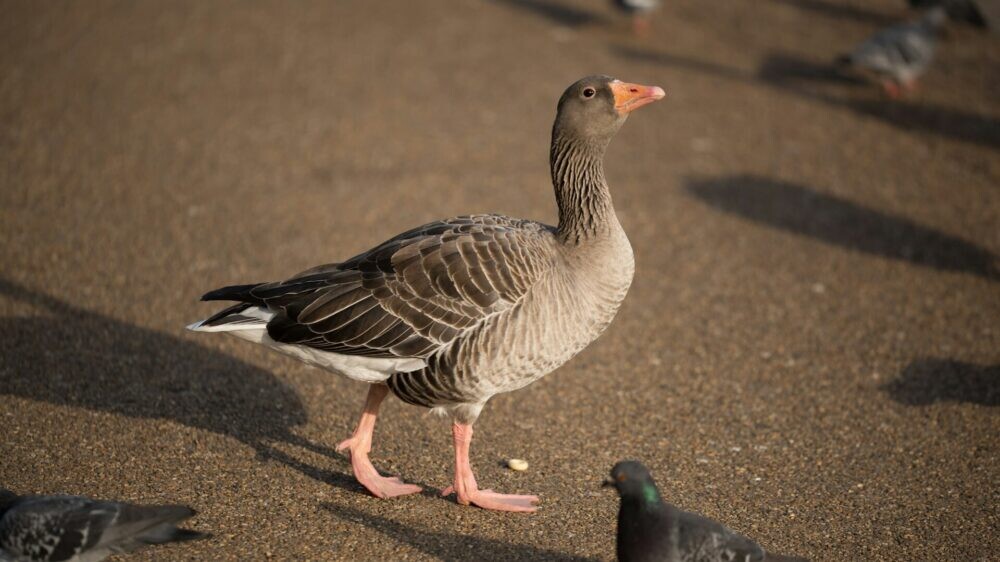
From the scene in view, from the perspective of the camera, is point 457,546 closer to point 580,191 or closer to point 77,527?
point 77,527

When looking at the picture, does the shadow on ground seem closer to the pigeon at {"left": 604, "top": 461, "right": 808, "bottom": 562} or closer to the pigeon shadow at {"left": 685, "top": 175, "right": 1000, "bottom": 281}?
the pigeon shadow at {"left": 685, "top": 175, "right": 1000, "bottom": 281}

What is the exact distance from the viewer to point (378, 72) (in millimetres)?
13047

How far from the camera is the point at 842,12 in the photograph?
1672cm

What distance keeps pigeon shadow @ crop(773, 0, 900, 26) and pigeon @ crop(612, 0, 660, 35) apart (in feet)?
11.3

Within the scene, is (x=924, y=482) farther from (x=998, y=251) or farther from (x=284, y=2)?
(x=284, y=2)

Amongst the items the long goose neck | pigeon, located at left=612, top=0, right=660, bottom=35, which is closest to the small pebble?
the long goose neck

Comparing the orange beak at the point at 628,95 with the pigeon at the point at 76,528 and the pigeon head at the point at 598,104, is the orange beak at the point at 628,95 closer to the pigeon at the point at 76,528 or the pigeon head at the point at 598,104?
the pigeon head at the point at 598,104

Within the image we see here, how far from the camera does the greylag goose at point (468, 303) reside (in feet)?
17.0

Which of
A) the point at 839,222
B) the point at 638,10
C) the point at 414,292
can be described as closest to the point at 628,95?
the point at 414,292

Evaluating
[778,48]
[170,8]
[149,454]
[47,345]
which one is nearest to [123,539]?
[149,454]

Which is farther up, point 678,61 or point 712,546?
point 678,61

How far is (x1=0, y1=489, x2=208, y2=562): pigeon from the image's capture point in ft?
14.2

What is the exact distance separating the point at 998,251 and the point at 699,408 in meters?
4.80

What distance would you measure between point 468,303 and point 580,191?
1022 millimetres
